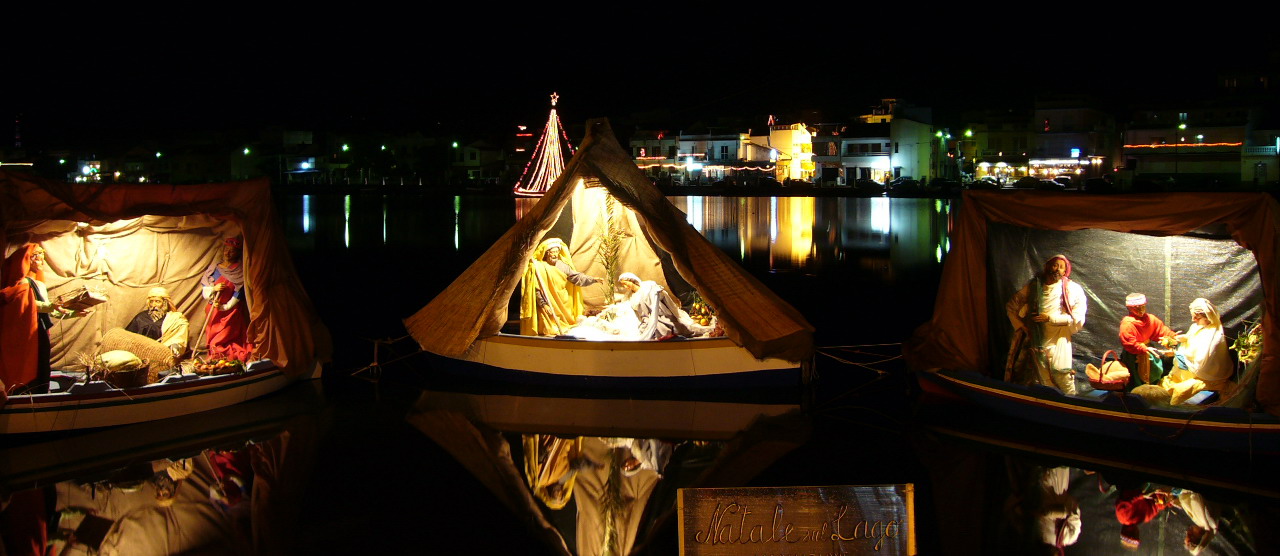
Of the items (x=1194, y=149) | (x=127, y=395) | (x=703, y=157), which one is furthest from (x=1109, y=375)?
(x=703, y=157)

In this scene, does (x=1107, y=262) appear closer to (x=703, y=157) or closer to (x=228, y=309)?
(x=228, y=309)

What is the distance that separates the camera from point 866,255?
99.8ft

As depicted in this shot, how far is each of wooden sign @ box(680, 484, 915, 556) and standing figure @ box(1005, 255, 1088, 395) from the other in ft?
20.3

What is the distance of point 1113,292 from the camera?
10.8 m

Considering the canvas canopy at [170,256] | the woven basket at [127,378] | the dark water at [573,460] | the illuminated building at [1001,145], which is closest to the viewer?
the dark water at [573,460]

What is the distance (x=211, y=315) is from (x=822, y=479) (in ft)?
24.2

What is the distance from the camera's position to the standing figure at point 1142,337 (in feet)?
32.9

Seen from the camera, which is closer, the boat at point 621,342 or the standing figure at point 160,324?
the standing figure at point 160,324

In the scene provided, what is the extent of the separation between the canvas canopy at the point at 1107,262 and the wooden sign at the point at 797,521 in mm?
5774

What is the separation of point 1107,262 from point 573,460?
20.5ft

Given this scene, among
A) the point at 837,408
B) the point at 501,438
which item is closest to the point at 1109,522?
the point at 837,408

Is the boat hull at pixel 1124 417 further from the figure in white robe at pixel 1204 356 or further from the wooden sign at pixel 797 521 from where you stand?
the wooden sign at pixel 797 521

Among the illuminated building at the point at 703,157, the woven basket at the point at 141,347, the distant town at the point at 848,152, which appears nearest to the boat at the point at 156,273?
the woven basket at the point at 141,347

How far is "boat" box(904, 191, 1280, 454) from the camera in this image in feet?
29.3
